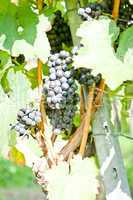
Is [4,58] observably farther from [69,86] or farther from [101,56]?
[101,56]

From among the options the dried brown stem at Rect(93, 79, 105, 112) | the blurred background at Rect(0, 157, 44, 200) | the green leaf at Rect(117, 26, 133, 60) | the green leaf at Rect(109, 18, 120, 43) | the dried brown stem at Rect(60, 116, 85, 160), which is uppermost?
the green leaf at Rect(109, 18, 120, 43)

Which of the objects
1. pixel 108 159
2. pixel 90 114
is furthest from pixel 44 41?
pixel 108 159

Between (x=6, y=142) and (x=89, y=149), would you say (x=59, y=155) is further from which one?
(x=6, y=142)

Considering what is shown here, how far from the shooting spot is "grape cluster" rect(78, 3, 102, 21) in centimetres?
149

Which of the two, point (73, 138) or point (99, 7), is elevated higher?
point (99, 7)

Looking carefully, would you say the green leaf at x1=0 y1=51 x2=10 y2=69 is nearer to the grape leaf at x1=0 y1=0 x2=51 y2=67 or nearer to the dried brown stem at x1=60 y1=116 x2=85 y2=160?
the grape leaf at x1=0 y1=0 x2=51 y2=67

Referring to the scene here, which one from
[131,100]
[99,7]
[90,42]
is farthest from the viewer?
[131,100]

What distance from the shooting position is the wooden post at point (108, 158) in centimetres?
151

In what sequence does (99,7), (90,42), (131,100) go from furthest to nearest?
(131,100) < (99,7) < (90,42)

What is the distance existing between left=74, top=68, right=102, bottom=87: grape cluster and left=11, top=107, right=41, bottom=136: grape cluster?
13 centimetres

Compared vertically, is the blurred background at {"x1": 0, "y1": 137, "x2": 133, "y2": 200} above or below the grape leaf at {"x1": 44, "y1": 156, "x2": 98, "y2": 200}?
below

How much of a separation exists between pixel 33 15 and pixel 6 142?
0.36 meters

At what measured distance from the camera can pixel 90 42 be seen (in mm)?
1421

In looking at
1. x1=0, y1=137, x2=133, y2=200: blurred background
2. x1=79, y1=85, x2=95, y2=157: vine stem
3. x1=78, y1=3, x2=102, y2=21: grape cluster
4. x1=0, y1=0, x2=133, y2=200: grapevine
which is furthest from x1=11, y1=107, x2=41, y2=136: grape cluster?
x1=0, y1=137, x2=133, y2=200: blurred background
